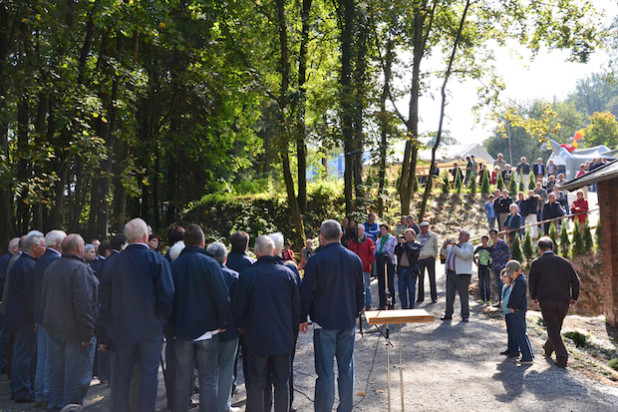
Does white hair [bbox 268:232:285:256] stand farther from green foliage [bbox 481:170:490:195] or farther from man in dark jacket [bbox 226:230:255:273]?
green foliage [bbox 481:170:490:195]

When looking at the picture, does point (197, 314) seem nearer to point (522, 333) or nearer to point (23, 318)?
point (23, 318)

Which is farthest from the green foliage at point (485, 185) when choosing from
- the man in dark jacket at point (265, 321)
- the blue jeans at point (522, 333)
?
the man in dark jacket at point (265, 321)

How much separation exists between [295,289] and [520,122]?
783 inches

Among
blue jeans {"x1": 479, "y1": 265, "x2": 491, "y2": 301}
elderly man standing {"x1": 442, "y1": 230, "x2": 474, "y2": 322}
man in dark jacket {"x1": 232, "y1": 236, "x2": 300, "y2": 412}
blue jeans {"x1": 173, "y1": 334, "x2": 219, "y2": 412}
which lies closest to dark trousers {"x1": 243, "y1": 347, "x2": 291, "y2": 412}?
man in dark jacket {"x1": 232, "y1": 236, "x2": 300, "y2": 412}

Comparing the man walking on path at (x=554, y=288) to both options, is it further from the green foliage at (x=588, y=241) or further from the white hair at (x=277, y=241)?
the green foliage at (x=588, y=241)

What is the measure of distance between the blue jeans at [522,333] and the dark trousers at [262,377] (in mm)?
5478

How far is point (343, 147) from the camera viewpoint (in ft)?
64.7

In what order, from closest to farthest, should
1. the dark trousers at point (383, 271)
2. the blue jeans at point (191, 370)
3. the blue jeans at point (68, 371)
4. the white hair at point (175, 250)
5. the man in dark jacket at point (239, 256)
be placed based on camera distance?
the blue jeans at point (191, 370) < the blue jeans at point (68, 371) < the man in dark jacket at point (239, 256) < the white hair at point (175, 250) < the dark trousers at point (383, 271)

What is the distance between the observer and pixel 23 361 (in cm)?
858

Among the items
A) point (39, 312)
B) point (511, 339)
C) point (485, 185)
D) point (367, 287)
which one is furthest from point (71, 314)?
point (485, 185)

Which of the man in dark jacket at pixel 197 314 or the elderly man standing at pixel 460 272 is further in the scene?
the elderly man standing at pixel 460 272

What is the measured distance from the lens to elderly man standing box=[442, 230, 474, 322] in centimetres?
1370

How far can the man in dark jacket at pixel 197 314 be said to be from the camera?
6.59 metres

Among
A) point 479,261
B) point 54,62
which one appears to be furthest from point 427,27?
point 54,62
